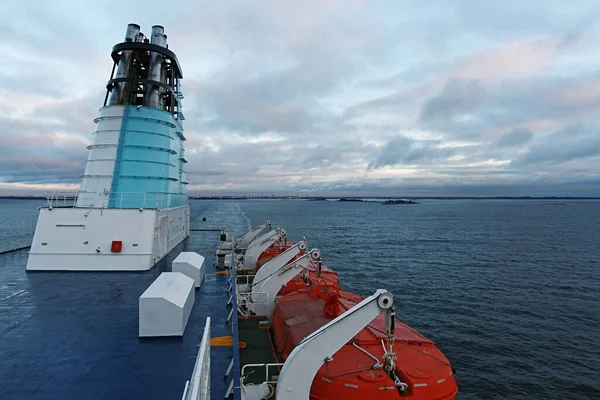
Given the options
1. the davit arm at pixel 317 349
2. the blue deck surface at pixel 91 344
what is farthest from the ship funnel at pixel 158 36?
the davit arm at pixel 317 349

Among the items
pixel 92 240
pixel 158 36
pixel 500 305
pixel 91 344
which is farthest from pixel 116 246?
pixel 500 305

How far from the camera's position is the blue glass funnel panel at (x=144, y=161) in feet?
64.5

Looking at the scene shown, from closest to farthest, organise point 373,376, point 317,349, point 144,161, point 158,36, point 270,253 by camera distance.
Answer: point 317,349
point 373,376
point 144,161
point 270,253
point 158,36

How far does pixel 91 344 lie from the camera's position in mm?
9328

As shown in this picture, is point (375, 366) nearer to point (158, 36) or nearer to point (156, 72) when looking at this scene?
point (156, 72)

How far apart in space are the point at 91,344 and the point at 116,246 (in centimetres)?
834

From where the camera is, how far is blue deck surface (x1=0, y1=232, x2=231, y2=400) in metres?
7.41

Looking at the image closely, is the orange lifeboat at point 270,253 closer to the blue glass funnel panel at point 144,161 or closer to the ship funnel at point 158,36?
the blue glass funnel panel at point 144,161

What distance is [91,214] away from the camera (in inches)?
674

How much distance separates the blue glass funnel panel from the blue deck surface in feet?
19.1

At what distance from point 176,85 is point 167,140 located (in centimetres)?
710

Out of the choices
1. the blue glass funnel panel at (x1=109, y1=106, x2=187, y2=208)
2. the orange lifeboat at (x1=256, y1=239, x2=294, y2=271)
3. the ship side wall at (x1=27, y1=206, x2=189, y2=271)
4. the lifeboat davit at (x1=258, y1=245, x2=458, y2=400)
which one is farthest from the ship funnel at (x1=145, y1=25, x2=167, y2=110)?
the lifeboat davit at (x1=258, y1=245, x2=458, y2=400)

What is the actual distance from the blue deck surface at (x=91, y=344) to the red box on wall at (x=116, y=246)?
1.94 m

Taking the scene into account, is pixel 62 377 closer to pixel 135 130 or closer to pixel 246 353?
pixel 246 353
